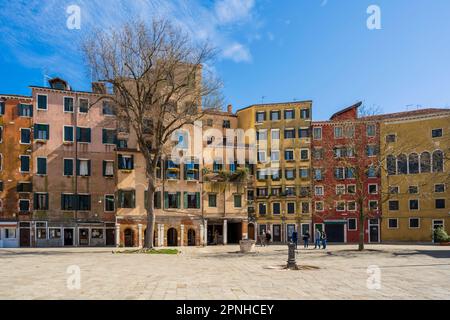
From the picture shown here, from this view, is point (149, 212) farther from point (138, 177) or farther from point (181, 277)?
point (181, 277)

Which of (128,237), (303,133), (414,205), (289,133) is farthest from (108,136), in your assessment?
(414,205)

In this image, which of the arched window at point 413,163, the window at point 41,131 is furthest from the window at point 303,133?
the window at point 41,131

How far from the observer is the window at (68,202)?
48394 mm

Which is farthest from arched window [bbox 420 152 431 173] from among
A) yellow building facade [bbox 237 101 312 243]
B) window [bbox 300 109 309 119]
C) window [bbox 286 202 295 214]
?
window [bbox 286 202 295 214]

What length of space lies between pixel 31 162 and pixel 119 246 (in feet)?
42.7

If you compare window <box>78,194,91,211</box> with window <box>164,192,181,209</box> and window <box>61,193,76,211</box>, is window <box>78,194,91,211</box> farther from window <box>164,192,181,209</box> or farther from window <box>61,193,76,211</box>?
window <box>164,192,181,209</box>

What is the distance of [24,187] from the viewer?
47.7m

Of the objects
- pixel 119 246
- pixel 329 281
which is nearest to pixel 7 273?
pixel 329 281

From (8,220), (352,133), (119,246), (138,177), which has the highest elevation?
(352,133)

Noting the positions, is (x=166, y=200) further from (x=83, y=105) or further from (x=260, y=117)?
(x=260, y=117)

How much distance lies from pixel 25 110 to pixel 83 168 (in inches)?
342

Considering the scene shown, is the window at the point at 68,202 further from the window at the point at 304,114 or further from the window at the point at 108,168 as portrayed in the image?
the window at the point at 304,114

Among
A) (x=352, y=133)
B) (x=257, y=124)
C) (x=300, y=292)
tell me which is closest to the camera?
(x=300, y=292)

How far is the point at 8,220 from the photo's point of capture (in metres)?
47.0
